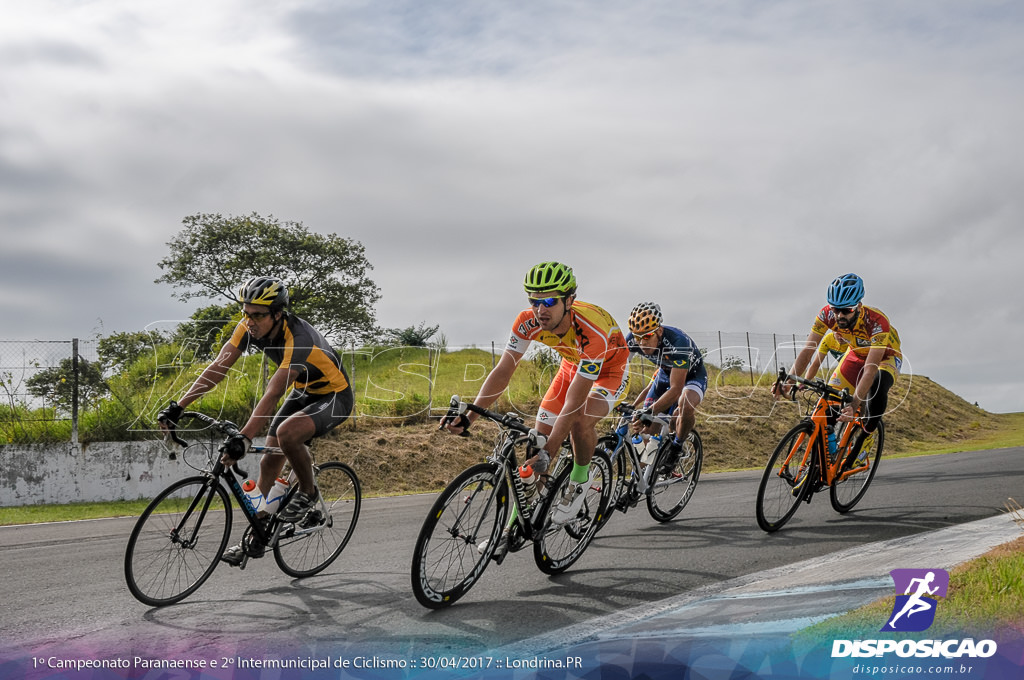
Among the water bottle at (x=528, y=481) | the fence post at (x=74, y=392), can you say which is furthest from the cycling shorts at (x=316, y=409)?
the fence post at (x=74, y=392)

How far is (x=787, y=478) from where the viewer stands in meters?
8.05

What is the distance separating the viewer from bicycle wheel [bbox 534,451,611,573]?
233 inches

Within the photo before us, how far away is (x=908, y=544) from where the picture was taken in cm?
692

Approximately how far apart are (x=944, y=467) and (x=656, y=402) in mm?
9044

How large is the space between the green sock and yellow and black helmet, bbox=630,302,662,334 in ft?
8.51

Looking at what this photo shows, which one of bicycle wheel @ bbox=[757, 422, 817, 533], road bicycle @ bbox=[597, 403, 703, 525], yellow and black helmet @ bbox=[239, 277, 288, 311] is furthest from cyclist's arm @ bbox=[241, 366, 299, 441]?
bicycle wheel @ bbox=[757, 422, 817, 533]

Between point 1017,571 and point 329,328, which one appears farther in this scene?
point 329,328

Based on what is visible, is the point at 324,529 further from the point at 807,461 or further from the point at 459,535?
the point at 807,461

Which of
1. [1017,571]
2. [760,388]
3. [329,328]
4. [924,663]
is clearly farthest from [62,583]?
[329,328]

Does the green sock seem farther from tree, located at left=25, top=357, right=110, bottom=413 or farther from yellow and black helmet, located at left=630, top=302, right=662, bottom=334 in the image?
tree, located at left=25, top=357, right=110, bottom=413

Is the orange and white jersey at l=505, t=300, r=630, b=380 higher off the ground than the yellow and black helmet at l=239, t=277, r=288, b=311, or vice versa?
the yellow and black helmet at l=239, t=277, r=288, b=311

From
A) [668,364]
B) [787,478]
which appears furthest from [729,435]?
[787,478]

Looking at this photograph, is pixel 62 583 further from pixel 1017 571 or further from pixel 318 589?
pixel 1017 571

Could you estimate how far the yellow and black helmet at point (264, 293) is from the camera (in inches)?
239
